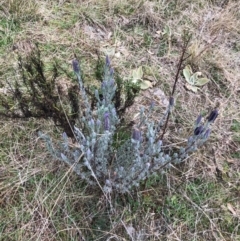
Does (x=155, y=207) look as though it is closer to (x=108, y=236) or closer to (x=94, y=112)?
(x=108, y=236)

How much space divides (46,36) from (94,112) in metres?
0.82

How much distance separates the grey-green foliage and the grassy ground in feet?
0.48

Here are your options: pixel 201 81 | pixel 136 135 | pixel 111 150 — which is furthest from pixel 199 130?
pixel 201 81

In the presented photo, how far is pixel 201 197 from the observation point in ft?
6.88

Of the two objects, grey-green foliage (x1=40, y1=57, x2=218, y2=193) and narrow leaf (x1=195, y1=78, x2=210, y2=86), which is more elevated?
grey-green foliage (x1=40, y1=57, x2=218, y2=193)

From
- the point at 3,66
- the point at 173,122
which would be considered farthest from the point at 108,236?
the point at 3,66

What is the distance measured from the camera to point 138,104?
2.42 metres

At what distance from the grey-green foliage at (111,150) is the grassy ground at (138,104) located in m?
0.15

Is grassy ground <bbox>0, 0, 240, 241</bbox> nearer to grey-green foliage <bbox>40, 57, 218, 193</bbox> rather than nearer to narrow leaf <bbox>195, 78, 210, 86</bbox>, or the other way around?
narrow leaf <bbox>195, 78, 210, 86</bbox>

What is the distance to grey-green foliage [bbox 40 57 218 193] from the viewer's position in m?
1.73

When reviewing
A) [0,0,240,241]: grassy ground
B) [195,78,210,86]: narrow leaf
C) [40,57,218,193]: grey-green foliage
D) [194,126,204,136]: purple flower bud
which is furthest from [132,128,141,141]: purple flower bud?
[195,78,210,86]: narrow leaf

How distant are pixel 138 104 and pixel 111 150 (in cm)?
54

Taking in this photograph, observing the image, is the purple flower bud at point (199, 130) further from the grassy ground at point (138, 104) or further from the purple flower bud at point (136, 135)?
the grassy ground at point (138, 104)

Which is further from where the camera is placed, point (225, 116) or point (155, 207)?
point (225, 116)
